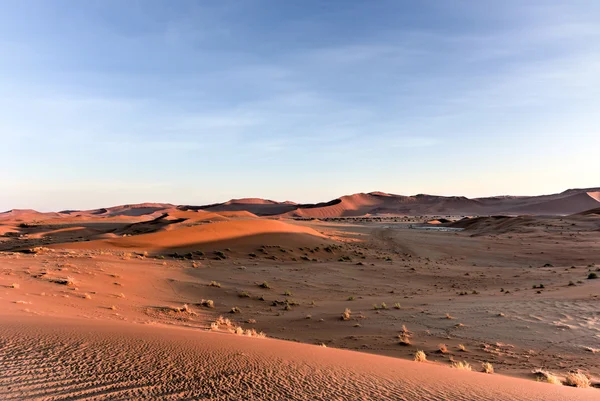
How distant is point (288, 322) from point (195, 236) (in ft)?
66.1

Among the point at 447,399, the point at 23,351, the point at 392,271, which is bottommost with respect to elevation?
the point at 392,271

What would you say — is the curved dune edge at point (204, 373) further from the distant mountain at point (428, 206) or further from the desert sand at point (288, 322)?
the distant mountain at point (428, 206)

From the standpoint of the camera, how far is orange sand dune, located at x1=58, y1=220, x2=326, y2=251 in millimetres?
27609

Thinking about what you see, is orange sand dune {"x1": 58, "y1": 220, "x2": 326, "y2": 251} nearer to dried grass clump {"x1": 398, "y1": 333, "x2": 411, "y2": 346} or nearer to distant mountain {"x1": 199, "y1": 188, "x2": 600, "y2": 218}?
dried grass clump {"x1": 398, "y1": 333, "x2": 411, "y2": 346}

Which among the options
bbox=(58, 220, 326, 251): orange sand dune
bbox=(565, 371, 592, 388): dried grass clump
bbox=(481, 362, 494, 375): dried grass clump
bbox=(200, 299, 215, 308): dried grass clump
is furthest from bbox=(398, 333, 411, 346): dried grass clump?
bbox=(58, 220, 326, 251): orange sand dune

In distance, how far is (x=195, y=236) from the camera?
30.5m

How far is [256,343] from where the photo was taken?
21.6ft

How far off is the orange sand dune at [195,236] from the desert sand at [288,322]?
0.20 m

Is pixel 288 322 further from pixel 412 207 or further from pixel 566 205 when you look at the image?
pixel 412 207

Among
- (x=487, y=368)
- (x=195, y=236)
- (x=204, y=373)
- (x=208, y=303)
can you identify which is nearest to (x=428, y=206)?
(x=195, y=236)

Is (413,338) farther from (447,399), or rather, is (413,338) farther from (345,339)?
(447,399)

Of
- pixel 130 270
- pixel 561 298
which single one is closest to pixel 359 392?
pixel 561 298

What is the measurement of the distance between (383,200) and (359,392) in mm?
157832

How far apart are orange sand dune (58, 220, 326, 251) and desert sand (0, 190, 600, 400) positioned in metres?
0.20
